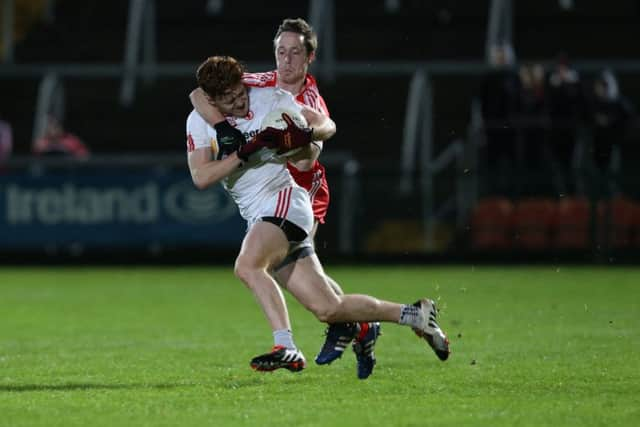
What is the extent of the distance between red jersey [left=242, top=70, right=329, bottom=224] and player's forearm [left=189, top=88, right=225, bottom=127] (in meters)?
0.28

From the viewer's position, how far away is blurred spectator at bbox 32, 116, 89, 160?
21484mm

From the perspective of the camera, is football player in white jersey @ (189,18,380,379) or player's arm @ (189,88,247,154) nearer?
player's arm @ (189,88,247,154)

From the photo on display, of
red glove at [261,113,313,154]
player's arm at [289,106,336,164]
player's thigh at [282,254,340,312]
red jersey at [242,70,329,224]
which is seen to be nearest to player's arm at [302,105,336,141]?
player's arm at [289,106,336,164]

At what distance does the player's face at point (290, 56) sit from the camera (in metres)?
9.45

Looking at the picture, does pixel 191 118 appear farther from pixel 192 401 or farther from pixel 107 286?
pixel 107 286

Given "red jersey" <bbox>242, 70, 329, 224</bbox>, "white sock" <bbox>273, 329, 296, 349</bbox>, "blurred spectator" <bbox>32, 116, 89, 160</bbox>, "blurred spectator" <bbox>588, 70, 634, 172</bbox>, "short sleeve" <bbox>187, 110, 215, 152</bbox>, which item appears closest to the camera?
"white sock" <bbox>273, 329, 296, 349</bbox>

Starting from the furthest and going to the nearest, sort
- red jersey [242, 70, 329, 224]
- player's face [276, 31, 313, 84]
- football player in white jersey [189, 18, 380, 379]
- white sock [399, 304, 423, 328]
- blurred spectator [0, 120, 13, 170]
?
1. blurred spectator [0, 120, 13, 170]
2. player's face [276, 31, 313, 84]
3. red jersey [242, 70, 329, 224]
4. white sock [399, 304, 423, 328]
5. football player in white jersey [189, 18, 380, 379]

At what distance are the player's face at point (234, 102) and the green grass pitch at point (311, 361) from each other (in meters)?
1.59

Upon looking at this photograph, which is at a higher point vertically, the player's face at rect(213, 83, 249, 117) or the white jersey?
the player's face at rect(213, 83, 249, 117)

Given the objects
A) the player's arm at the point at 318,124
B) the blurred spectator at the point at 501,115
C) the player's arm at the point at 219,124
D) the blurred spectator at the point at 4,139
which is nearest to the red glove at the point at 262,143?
the player's arm at the point at 219,124

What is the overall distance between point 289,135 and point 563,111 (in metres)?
12.8

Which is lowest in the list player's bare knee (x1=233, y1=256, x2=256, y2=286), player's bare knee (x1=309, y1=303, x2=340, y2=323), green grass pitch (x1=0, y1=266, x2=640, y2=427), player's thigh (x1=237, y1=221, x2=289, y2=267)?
green grass pitch (x1=0, y1=266, x2=640, y2=427)

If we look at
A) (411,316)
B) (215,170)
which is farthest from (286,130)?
(411,316)

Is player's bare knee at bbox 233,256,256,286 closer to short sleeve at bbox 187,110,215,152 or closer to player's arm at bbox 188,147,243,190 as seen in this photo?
player's arm at bbox 188,147,243,190
